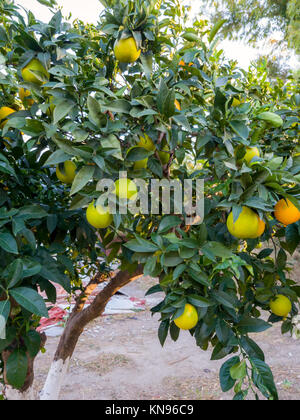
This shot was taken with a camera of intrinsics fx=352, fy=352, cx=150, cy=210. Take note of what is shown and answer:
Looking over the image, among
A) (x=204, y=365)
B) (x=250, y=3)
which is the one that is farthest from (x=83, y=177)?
(x=250, y=3)

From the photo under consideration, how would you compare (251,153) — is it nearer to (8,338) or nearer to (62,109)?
(62,109)

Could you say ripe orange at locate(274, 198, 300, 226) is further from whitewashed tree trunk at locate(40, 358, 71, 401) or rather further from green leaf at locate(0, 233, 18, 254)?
whitewashed tree trunk at locate(40, 358, 71, 401)

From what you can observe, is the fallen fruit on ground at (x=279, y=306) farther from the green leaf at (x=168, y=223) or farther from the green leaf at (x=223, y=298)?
the green leaf at (x=168, y=223)

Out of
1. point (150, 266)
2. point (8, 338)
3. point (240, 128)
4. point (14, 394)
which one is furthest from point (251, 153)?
point (14, 394)

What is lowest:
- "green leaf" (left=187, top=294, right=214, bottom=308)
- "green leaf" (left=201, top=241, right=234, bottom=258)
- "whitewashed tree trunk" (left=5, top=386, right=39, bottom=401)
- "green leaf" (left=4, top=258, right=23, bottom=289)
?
"whitewashed tree trunk" (left=5, top=386, right=39, bottom=401)

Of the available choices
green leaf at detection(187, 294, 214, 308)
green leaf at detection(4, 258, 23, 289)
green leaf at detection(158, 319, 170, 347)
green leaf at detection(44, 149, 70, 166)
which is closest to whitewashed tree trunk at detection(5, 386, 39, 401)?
green leaf at detection(158, 319, 170, 347)

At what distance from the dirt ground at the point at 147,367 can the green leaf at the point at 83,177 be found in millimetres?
2527

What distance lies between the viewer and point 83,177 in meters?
0.60

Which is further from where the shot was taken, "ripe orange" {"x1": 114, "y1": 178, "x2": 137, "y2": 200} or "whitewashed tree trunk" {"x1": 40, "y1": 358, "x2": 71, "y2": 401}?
"whitewashed tree trunk" {"x1": 40, "y1": 358, "x2": 71, "y2": 401}

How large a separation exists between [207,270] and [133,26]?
56 cm

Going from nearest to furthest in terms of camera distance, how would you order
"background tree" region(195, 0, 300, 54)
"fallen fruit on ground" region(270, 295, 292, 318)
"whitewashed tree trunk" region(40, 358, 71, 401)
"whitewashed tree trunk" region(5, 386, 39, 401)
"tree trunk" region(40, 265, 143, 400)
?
"fallen fruit on ground" region(270, 295, 292, 318), "whitewashed tree trunk" region(5, 386, 39, 401), "tree trunk" region(40, 265, 143, 400), "whitewashed tree trunk" region(40, 358, 71, 401), "background tree" region(195, 0, 300, 54)

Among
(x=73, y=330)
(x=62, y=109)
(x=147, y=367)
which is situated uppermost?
(x=62, y=109)

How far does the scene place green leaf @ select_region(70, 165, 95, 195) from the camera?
0.59m

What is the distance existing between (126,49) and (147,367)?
300 centimetres
